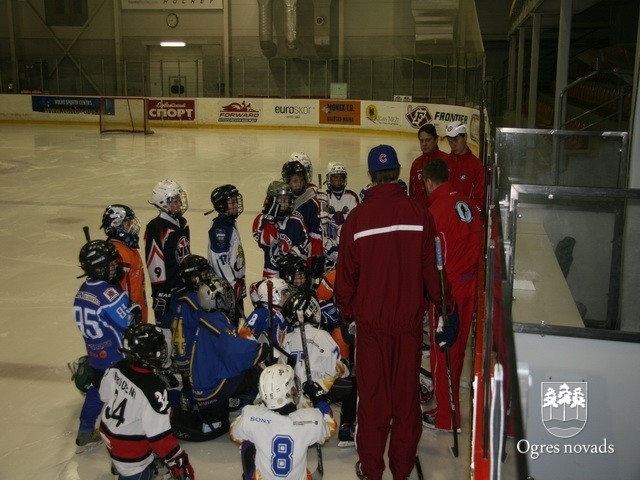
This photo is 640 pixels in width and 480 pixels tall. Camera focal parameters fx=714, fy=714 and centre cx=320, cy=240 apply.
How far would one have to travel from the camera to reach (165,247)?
494 centimetres

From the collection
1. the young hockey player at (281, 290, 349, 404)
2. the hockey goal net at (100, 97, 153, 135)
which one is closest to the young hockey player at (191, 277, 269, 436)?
the young hockey player at (281, 290, 349, 404)

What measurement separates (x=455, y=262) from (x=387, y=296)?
815 mm

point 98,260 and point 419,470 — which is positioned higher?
point 98,260

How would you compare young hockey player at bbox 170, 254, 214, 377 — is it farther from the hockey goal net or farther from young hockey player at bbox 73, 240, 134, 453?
the hockey goal net

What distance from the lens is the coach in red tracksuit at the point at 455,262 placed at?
4.09m

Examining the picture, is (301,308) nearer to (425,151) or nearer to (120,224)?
(120,224)

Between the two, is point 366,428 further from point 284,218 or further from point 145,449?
point 284,218

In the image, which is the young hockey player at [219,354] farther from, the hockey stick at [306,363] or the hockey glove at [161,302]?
the hockey glove at [161,302]

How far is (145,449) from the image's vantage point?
3.40 metres

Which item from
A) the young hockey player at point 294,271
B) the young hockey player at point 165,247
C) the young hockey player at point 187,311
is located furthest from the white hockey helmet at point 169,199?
the young hockey player at point 294,271

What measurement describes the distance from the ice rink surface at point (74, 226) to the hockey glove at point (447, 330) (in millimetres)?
717

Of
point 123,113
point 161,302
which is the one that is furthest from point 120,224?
point 123,113

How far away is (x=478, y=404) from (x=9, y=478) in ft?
8.50

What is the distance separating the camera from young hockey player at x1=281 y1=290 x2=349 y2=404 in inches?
152
